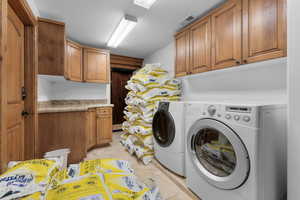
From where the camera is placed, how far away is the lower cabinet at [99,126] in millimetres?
2580

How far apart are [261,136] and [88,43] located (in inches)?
135

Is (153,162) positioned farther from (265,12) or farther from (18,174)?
(265,12)

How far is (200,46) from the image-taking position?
1873mm

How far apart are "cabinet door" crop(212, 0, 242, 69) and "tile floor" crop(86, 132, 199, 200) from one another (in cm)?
157

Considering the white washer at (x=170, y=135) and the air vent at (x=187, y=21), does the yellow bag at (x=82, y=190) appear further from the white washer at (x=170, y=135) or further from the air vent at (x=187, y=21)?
the air vent at (x=187, y=21)

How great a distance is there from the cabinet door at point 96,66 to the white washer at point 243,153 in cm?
263

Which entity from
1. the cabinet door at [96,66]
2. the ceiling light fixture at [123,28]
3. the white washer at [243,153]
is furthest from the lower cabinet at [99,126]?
the white washer at [243,153]

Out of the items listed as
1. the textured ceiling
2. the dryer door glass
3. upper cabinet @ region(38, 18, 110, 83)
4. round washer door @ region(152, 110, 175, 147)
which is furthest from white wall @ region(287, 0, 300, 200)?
upper cabinet @ region(38, 18, 110, 83)

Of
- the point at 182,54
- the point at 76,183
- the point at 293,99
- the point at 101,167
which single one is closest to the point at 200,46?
the point at 182,54

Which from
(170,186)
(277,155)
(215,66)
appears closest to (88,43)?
(215,66)

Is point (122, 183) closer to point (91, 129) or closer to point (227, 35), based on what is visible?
point (227, 35)

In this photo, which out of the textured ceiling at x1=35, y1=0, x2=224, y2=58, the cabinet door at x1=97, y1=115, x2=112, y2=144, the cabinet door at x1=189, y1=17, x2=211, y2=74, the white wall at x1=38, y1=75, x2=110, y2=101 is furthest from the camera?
the white wall at x1=38, y1=75, x2=110, y2=101

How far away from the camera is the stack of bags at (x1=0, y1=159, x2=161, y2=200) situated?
0.45 m

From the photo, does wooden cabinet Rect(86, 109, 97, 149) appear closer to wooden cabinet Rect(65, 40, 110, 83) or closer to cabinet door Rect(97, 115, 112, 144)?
cabinet door Rect(97, 115, 112, 144)
